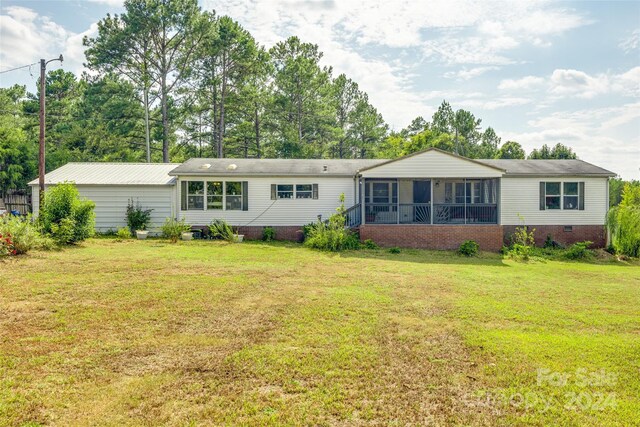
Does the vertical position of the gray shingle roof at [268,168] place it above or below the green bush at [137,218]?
above

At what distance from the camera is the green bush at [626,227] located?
14938 millimetres

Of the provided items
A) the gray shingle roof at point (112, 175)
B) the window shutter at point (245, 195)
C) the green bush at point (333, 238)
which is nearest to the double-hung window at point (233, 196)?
the window shutter at point (245, 195)

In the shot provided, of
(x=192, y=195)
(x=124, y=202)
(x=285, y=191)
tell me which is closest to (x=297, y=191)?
(x=285, y=191)

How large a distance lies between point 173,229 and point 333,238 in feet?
23.3

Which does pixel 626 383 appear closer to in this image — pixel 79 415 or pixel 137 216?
pixel 79 415

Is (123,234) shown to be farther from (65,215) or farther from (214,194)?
(214,194)

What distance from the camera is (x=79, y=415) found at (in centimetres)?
332

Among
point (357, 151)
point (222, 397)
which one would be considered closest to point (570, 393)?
point (222, 397)

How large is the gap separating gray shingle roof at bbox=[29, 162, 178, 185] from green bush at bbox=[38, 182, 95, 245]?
317 cm

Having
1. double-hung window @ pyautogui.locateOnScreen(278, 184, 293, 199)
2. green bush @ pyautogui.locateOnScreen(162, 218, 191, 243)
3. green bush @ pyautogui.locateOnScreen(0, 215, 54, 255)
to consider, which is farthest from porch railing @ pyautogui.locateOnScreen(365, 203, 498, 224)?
green bush @ pyautogui.locateOnScreen(0, 215, 54, 255)

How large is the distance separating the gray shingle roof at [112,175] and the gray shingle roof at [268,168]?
1.38 m

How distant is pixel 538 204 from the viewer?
56.4 ft

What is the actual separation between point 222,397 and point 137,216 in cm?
1542

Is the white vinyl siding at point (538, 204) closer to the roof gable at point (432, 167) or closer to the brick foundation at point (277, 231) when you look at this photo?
the roof gable at point (432, 167)
